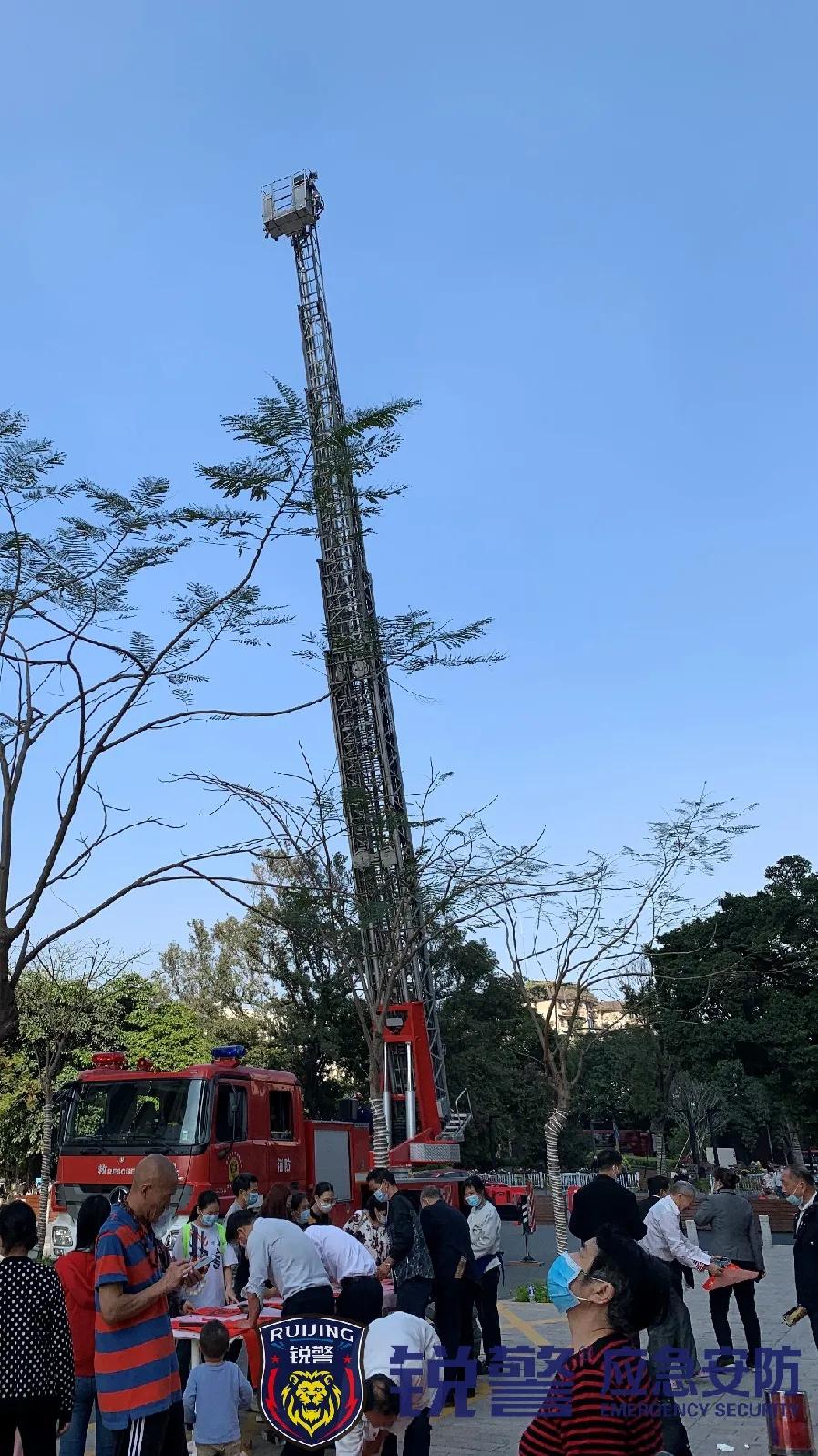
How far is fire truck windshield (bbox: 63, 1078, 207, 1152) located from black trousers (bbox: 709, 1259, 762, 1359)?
5285 millimetres

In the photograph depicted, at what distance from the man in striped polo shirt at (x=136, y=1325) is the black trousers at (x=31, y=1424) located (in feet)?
1.30

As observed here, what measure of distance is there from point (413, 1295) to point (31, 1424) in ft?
11.6

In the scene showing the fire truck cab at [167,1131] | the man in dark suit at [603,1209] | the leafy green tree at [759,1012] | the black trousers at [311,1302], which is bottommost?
the black trousers at [311,1302]

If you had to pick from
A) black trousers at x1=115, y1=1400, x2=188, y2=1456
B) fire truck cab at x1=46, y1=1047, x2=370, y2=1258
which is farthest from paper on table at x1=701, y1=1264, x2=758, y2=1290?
black trousers at x1=115, y1=1400, x2=188, y2=1456

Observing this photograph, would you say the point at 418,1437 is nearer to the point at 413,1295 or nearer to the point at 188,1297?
the point at 413,1295

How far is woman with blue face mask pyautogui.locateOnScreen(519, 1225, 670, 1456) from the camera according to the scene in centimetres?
274

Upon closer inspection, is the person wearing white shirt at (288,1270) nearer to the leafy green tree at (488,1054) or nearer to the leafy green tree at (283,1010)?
the leafy green tree at (283,1010)

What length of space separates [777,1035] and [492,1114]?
448 inches

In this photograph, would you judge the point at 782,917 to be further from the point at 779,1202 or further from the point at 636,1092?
the point at 779,1202

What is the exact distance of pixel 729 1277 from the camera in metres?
8.23

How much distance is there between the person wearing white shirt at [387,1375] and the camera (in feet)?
16.7

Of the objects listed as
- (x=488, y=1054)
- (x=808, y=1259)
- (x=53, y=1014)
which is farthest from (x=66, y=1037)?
(x=808, y=1259)

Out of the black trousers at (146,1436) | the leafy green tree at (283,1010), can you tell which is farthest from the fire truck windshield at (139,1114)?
the leafy green tree at (283,1010)

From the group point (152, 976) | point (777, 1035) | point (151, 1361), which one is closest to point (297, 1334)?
point (151, 1361)
